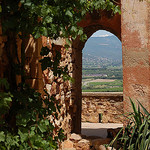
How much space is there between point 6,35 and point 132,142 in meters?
2.39

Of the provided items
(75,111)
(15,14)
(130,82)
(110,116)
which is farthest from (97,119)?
(15,14)

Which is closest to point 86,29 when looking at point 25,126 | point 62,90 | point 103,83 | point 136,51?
point 62,90

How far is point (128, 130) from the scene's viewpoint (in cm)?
439

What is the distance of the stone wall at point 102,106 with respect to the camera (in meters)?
9.70

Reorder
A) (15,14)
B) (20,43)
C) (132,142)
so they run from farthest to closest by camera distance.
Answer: (132,142) < (20,43) < (15,14)

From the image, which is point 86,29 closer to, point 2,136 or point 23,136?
point 23,136

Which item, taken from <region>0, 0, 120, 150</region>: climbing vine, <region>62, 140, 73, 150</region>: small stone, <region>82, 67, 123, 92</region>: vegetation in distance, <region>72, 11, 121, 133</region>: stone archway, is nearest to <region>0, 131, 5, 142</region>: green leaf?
<region>0, 0, 120, 150</region>: climbing vine

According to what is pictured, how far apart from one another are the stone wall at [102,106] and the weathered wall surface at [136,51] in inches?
199

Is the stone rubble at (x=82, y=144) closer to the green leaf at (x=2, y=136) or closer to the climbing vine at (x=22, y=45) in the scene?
the climbing vine at (x=22, y=45)

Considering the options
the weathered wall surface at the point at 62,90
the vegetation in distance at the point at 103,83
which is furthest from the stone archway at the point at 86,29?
the vegetation in distance at the point at 103,83

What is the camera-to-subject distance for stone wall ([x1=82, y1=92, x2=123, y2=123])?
31.8 ft

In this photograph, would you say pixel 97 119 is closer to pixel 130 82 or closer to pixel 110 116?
pixel 110 116

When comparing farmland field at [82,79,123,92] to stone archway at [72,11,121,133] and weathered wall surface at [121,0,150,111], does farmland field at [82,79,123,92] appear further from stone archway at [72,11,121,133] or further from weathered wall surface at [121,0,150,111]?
weathered wall surface at [121,0,150,111]

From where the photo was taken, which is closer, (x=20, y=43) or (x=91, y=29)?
(x=20, y=43)
